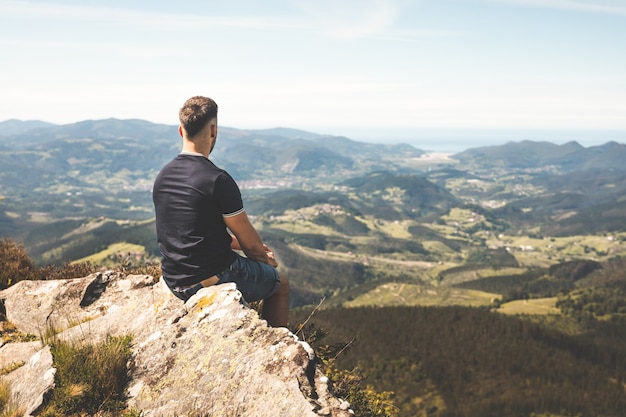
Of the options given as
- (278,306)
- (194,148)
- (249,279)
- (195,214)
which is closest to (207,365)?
(249,279)

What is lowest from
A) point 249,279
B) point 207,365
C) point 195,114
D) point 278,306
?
point 207,365

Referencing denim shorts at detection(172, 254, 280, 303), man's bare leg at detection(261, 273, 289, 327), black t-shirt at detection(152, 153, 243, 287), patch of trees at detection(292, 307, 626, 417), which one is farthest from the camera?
patch of trees at detection(292, 307, 626, 417)

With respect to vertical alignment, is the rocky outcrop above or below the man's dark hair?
below

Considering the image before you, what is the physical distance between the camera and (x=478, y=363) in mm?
149125

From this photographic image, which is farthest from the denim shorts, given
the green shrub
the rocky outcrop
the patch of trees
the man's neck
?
the patch of trees

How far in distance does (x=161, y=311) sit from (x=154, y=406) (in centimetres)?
267

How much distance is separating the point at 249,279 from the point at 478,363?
166 meters

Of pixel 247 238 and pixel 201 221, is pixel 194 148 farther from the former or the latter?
pixel 247 238

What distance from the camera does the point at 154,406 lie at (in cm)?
661

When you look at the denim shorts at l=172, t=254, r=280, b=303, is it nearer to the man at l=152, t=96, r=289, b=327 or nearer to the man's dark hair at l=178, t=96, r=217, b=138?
the man at l=152, t=96, r=289, b=327

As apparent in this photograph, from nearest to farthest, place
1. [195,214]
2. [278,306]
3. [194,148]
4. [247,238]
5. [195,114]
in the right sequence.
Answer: [195,214]
[195,114]
[194,148]
[247,238]
[278,306]

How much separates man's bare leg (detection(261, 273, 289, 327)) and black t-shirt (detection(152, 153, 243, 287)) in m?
1.30

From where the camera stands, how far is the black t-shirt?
732 centimetres

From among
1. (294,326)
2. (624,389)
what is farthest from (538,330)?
(294,326)
